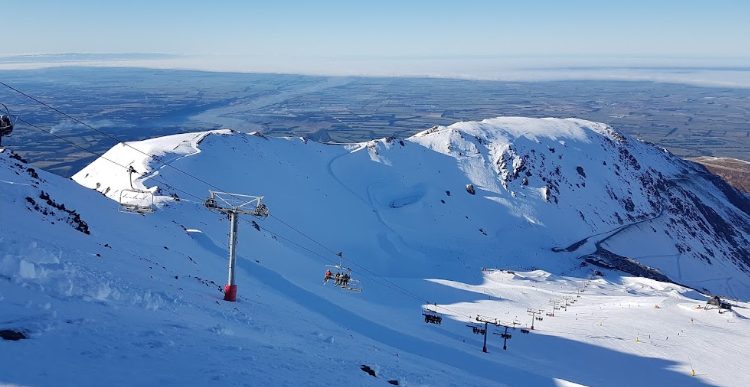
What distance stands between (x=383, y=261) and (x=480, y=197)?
27988 millimetres

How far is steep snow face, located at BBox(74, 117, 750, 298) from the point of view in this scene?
2534 inches

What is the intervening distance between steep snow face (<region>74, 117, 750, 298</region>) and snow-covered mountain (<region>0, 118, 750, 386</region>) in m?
0.36

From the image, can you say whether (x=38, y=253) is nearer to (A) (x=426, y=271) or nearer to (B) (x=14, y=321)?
(B) (x=14, y=321)

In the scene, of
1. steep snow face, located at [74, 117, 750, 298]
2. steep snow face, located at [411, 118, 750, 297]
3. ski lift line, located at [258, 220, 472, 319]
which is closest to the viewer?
ski lift line, located at [258, 220, 472, 319]

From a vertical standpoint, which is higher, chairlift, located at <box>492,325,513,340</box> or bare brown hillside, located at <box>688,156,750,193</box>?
bare brown hillside, located at <box>688,156,750,193</box>

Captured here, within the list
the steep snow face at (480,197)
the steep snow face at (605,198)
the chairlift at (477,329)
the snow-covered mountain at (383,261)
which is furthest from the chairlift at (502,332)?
the steep snow face at (605,198)

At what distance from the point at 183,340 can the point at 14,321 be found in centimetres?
390

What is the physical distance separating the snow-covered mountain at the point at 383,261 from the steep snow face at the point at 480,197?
1.19ft

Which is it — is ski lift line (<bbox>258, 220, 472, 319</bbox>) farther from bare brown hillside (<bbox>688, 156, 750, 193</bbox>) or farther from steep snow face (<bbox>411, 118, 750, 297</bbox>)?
bare brown hillside (<bbox>688, 156, 750, 193</bbox>)

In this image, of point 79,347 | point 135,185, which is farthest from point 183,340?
point 135,185

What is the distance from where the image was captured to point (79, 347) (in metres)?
11.3

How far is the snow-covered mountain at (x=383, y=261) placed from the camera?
1380 centimetres

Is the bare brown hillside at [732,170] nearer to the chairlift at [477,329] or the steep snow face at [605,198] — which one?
the steep snow face at [605,198]

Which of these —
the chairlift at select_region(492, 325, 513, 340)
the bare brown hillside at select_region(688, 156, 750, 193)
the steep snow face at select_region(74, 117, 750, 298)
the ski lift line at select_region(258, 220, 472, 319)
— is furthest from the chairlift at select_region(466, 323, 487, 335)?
the bare brown hillside at select_region(688, 156, 750, 193)
